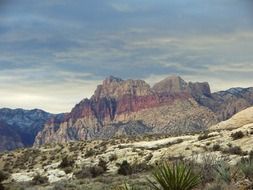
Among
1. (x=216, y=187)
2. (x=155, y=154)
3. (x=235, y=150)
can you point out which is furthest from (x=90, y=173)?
(x=216, y=187)

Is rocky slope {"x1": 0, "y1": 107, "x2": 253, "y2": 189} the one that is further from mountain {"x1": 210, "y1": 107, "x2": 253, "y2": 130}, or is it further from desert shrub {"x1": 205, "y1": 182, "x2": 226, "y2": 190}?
desert shrub {"x1": 205, "y1": 182, "x2": 226, "y2": 190}

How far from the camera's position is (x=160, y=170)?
→ 12.9 meters

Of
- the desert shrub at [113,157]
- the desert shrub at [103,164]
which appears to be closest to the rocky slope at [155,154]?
A: the desert shrub at [113,157]

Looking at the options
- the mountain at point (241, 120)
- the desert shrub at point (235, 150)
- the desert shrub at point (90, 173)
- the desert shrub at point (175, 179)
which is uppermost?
the mountain at point (241, 120)

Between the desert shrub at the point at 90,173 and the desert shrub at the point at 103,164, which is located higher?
the desert shrub at the point at 103,164

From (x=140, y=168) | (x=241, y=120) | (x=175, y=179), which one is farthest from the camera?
(x=241, y=120)

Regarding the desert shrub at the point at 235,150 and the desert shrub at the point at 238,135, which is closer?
the desert shrub at the point at 235,150

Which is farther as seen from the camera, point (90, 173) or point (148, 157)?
point (148, 157)

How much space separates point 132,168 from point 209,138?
1184cm

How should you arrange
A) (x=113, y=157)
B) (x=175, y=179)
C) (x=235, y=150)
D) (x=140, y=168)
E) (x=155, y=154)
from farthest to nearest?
(x=113, y=157)
(x=155, y=154)
(x=140, y=168)
(x=235, y=150)
(x=175, y=179)

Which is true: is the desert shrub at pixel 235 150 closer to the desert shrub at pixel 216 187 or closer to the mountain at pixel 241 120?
the desert shrub at pixel 216 187

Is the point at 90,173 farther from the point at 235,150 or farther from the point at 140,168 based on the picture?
the point at 235,150

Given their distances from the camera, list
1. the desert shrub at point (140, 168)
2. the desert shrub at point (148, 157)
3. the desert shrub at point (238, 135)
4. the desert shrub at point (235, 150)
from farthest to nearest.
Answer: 1. the desert shrub at point (148, 157)
2. the desert shrub at point (238, 135)
3. the desert shrub at point (140, 168)
4. the desert shrub at point (235, 150)

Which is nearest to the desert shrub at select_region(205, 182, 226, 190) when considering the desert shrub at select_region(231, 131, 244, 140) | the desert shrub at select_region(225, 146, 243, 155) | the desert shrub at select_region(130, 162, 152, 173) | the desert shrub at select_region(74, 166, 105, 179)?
the desert shrub at select_region(225, 146, 243, 155)
